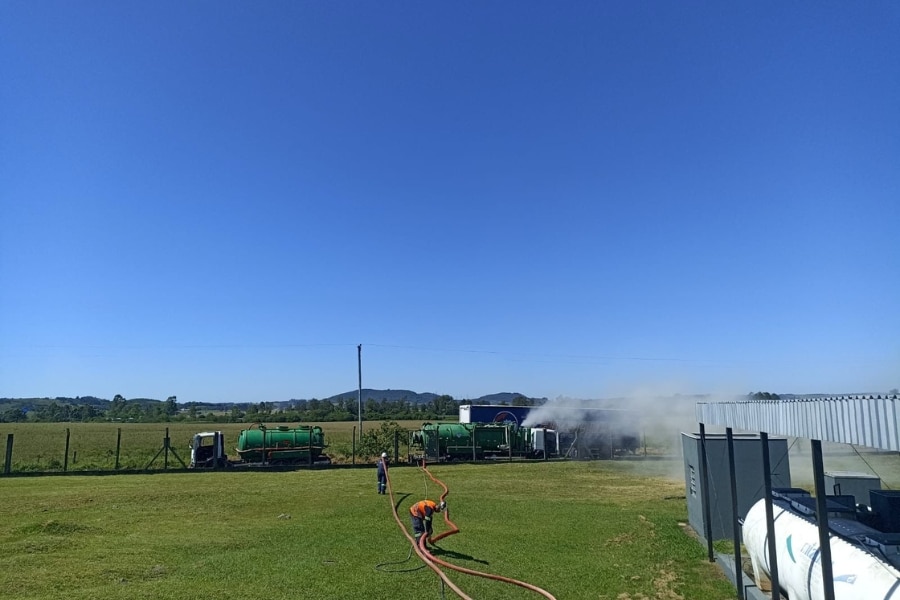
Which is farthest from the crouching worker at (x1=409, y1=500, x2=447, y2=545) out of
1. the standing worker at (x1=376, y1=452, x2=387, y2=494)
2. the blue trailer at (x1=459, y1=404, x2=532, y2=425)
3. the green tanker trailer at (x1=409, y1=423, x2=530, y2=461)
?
the blue trailer at (x1=459, y1=404, x2=532, y2=425)

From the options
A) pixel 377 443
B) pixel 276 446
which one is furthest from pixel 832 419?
pixel 377 443

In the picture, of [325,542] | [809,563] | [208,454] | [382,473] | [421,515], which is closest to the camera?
[809,563]

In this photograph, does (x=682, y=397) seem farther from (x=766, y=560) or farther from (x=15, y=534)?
(x=15, y=534)

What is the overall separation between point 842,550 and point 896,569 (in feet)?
3.14

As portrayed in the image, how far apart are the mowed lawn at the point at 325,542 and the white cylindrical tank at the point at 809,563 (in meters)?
1.44

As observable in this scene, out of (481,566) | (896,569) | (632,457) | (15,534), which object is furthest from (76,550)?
(632,457)

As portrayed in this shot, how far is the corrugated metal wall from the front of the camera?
5.61m

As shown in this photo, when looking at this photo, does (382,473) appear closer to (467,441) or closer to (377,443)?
(377,443)

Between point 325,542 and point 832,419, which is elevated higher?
point 832,419

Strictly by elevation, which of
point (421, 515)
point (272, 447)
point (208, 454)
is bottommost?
point (208, 454)

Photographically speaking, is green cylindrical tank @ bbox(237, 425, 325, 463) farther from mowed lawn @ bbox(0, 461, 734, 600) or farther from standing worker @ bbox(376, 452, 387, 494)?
standing worker @ bbox(376, 452, 387, 494)

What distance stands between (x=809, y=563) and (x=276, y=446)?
29826 mm

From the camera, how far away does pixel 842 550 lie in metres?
7.89

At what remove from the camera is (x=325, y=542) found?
14883mm
